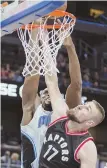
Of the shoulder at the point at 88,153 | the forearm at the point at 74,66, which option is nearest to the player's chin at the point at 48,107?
the forearm at the point at 74,66

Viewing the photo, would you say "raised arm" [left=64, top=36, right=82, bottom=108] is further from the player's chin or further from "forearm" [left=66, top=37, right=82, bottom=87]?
the player's chin

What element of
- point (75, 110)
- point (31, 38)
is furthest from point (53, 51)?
point (75, 110)

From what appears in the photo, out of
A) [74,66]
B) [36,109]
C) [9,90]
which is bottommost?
[9,90]

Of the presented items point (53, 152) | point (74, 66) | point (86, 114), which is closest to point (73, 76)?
point (74, 66)

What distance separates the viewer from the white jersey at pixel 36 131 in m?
3.54

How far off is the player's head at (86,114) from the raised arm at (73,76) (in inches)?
A: 15.9

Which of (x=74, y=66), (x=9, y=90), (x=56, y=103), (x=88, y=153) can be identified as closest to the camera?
(x=88, y=153)

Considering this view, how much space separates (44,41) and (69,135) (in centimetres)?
79

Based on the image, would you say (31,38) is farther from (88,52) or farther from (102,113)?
(88,52)

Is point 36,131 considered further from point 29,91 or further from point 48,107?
point 29,91

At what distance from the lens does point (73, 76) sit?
3.53 m

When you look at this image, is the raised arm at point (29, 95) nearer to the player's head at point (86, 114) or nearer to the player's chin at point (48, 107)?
the player's chin at point (48, 107)

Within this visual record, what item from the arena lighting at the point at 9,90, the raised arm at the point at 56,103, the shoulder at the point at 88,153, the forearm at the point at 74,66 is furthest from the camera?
the arena lighting at the point at 9,90

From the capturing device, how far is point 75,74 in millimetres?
3537
